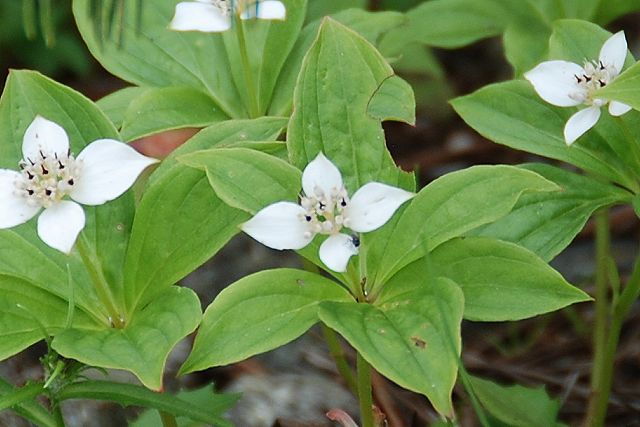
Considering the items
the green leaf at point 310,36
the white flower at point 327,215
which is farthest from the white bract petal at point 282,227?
the green leaf at point 310,36

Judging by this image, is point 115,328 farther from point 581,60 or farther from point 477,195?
Result: point 581,60

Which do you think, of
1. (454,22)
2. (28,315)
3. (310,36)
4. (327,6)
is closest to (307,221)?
(28,315)

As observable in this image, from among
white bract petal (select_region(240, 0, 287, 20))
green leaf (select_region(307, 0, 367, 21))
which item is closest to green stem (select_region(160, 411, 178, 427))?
white bract petal (select_region(240, 0, 287, 20))

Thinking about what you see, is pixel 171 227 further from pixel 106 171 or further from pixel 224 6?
pixel 224 6

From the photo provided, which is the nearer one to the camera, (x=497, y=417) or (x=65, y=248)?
(x=65, y=248)

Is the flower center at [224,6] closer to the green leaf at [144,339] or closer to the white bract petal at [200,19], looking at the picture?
the white bract petal at [200,19]

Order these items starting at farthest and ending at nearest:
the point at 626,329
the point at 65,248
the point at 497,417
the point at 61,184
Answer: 1. the point at 626,329
2. the point at 497,417
3. the point at 61,184
4. the point at 65,248

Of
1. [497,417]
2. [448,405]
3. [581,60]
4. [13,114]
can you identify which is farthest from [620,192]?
[13,114]
